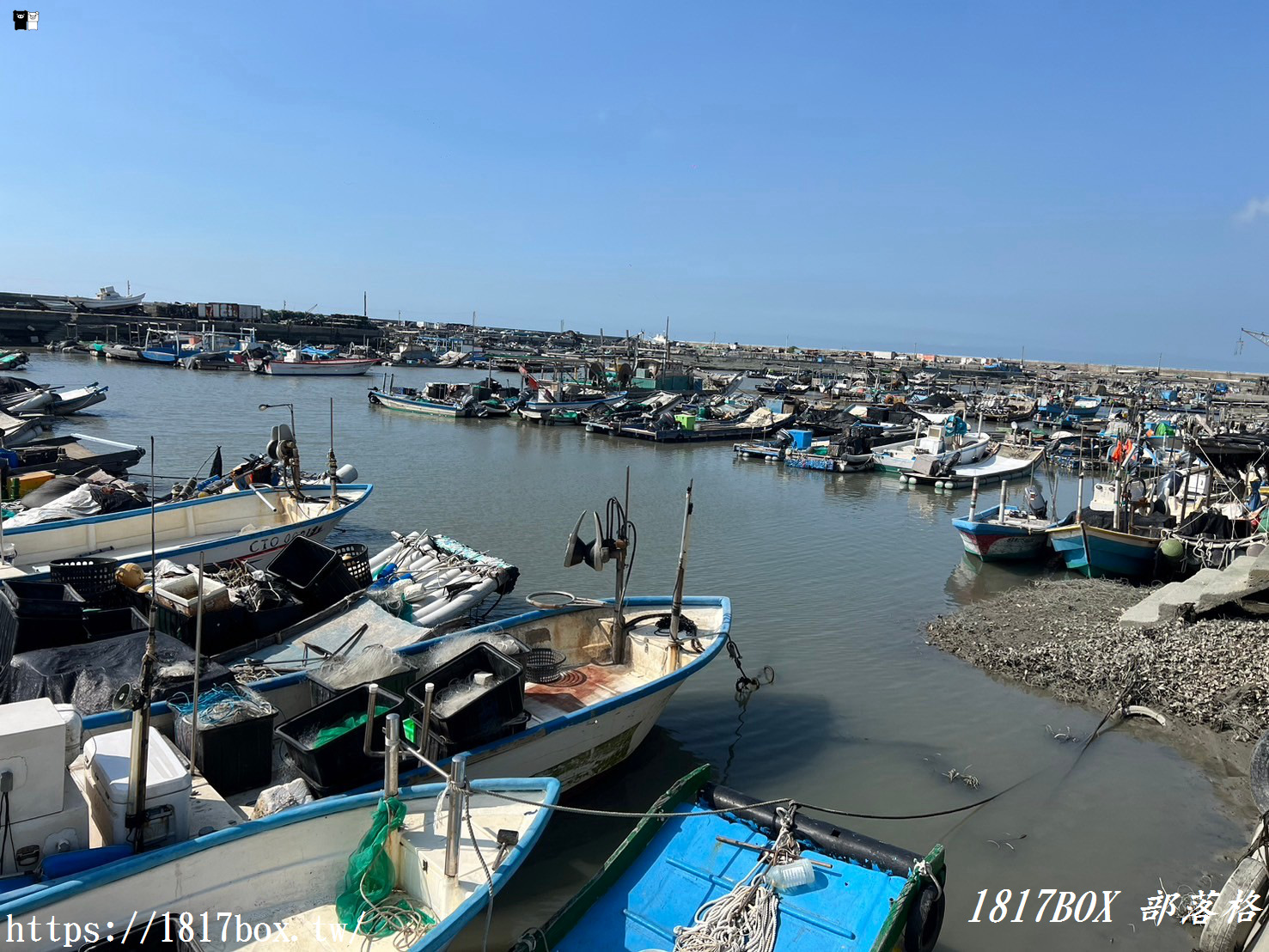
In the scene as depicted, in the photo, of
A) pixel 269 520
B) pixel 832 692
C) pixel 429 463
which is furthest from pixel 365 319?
pixel 832 692

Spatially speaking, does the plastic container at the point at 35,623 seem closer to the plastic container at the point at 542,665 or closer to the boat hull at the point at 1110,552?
the plastic container at the point at 542,665

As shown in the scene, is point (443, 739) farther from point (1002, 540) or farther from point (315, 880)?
point (1002, 540)

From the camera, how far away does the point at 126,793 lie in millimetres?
5109

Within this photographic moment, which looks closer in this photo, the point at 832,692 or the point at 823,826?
the point at 823,826

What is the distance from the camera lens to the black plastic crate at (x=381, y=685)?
7.37 meters

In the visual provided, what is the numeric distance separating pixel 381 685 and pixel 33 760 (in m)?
3.11

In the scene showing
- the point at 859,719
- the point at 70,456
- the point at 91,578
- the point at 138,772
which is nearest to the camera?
the point at 138,772

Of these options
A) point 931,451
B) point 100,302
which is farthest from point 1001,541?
point 100,302

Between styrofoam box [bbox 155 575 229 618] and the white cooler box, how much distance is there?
3.80 meters

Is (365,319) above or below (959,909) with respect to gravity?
above

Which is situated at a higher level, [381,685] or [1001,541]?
[381,685]

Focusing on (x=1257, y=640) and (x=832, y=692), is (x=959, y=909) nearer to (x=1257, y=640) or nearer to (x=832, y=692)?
(x=832, y=692)

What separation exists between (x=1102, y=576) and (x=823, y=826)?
1419 centimetres

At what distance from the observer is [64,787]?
4.98 metres
